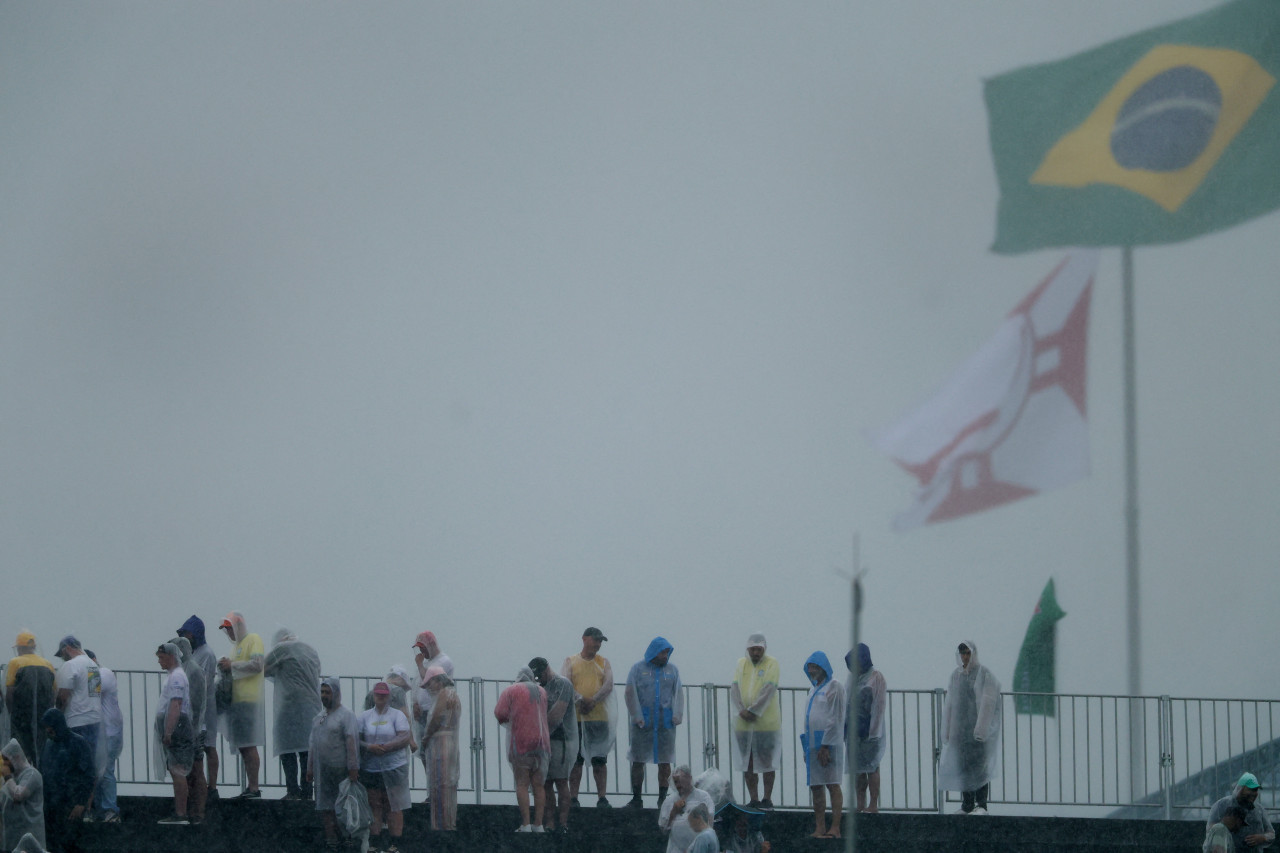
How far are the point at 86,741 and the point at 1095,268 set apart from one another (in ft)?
43.9

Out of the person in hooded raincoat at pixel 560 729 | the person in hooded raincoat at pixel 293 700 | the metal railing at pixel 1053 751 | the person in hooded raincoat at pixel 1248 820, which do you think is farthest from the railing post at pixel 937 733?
the person in hooded raincoat at pixel 293 700

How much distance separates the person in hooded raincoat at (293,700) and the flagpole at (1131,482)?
10396 mm

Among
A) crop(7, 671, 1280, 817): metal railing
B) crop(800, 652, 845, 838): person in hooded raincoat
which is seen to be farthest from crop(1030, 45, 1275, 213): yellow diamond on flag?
crop(800, 652, 845, 838): person in hooded raincoat

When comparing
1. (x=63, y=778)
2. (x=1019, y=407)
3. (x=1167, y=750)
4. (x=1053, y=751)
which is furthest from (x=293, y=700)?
(x=1019, y=407)

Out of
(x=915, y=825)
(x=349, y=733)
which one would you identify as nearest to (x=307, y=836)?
(x=349, y=733)

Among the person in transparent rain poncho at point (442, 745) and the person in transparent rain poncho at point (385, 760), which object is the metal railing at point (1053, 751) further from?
the person in transparent rain poncho at point (385, 760)

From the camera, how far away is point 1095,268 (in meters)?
18.8

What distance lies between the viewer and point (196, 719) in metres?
11.1

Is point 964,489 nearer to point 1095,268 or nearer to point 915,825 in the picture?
point 1095,268

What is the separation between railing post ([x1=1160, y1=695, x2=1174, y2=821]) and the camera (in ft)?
39.1

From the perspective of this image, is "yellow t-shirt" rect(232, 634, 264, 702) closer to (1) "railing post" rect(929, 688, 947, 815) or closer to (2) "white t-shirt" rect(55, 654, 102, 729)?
(2) "white t-shirt" rect(55, 654, 102, 729)

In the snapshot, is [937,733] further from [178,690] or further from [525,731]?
[178,690]

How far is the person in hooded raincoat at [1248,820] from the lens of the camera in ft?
30.7

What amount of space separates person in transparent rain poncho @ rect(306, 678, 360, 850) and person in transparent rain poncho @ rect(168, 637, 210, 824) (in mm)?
1176
